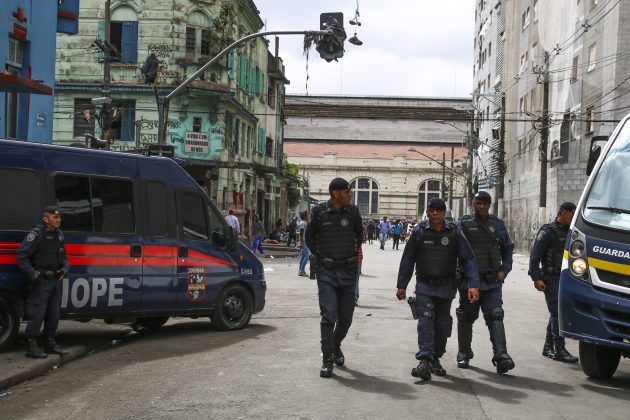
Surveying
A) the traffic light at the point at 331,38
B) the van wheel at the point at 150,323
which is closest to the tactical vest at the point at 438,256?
the van wheel at the point at 150,323

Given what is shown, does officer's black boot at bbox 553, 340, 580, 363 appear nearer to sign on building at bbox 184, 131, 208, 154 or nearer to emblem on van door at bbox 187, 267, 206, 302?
emblem on van door at bbox 187, 267, 206, 302

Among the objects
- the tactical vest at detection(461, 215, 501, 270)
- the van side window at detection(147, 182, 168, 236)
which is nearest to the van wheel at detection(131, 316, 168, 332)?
the van side window at detection(147, 182, 168, 236)

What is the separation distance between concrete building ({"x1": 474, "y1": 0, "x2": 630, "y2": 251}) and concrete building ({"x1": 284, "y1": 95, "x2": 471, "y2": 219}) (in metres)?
41.9

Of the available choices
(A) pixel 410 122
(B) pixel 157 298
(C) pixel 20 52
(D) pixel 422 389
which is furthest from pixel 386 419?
(A) pixel 410 122

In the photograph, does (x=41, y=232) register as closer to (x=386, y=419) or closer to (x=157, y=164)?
(x=157, y=164)

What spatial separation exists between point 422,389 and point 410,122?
9871 centimetres

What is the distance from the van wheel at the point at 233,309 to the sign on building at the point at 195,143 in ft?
32.8

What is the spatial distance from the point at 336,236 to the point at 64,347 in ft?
12.3

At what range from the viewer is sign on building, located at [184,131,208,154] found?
71.8 feet

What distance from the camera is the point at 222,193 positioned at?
38.8m

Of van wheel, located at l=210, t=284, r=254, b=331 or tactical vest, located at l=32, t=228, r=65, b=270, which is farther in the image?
van wheel, located at l=210, t=284, r=254, b=331

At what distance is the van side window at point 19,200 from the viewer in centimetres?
956

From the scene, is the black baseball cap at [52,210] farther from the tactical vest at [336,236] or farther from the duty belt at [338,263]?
the duty belt at [338,263]

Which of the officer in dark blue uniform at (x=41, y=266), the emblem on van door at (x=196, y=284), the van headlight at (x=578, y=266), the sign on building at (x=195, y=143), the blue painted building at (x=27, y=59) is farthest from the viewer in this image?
the sign on building at (x=195, y=143)
